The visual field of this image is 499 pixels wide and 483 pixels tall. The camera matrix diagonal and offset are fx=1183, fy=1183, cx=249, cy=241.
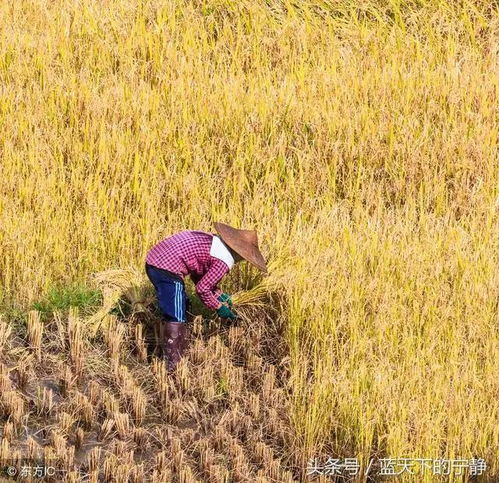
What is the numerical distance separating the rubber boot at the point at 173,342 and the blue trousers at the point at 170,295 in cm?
3

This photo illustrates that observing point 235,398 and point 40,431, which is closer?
point 40,431

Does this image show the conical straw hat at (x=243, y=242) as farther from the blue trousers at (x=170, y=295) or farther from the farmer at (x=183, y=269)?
the blue trousers at (x=170, y=295)

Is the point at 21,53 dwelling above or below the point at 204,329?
above

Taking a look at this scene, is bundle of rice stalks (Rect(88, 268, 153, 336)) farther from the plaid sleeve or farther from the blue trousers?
the plaid sleeve

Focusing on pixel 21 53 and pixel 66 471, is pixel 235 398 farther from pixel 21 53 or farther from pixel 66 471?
pixel 21 53

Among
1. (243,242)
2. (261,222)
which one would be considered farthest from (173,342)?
(261,222)

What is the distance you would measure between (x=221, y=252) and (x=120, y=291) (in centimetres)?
54

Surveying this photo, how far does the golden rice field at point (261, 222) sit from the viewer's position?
179 inches

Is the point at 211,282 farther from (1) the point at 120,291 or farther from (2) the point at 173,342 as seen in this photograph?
(1) the point at 120,291

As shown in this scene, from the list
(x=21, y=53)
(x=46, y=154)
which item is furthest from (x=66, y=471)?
(x=21, y=53)

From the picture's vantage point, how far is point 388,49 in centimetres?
764

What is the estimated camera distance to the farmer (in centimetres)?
498

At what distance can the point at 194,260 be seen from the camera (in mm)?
5012

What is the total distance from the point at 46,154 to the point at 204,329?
1510 millimetres
